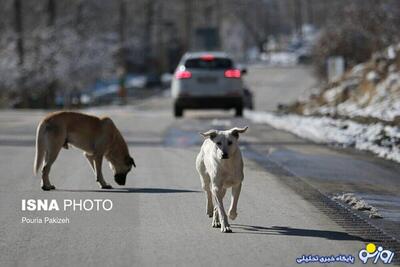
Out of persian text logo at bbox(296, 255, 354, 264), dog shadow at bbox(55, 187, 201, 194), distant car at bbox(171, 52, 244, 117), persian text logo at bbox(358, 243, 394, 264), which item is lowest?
distant car at bbox(171, 52, 244, 117)

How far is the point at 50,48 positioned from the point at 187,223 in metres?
50.7

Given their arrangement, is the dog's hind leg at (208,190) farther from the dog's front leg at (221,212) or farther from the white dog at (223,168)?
the dog's front leg at (221,212)

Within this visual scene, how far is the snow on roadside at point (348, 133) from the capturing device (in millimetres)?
17109

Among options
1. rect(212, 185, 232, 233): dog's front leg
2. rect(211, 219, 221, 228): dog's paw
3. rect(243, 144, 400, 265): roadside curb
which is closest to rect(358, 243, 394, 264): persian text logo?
rect(243, 144, 400, 265): roadside curb

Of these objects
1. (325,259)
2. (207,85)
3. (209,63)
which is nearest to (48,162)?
(325,259)

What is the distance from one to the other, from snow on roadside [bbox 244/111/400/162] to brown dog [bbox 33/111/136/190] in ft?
17.0

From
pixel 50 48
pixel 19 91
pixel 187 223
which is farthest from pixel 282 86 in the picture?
pixel 187 223

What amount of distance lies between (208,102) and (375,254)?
65.6 feet

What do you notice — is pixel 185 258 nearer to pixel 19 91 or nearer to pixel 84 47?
pixel 19 91

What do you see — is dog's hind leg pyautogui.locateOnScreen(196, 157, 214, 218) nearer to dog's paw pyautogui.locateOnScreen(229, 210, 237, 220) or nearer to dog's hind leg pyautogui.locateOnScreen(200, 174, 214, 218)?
dog's hind leg pyautogui.locateOnScreen(200, 174, 214, 218)

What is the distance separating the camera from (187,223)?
31.3 ft

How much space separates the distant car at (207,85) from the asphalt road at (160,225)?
1225 cm

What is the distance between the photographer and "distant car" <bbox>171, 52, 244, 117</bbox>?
1086 inches

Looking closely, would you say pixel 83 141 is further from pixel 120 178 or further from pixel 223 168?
pixel 223 168
